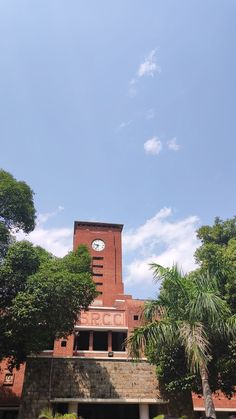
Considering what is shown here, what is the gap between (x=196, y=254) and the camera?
27.3 meters

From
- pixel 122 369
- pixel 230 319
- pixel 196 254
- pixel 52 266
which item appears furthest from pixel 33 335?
pixel 196 254

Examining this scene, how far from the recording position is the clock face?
1603 inches

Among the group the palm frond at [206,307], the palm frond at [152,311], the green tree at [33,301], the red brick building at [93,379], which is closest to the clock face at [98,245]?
the red brick building at [93,379]

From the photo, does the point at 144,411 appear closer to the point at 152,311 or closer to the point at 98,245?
the point at 152,311

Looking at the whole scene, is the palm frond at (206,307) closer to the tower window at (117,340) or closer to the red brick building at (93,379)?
the red brick building at (93,379)

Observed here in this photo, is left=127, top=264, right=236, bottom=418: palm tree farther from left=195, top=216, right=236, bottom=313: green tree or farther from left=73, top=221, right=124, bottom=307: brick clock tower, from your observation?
left=73, top=221, right=124, bottom=307: brick clock tower

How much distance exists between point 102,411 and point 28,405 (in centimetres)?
710

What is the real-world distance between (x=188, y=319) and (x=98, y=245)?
1134 inches

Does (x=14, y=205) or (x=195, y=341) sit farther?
(x=14, y=205)

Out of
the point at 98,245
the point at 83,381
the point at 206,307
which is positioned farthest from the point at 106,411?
the point at 98,245

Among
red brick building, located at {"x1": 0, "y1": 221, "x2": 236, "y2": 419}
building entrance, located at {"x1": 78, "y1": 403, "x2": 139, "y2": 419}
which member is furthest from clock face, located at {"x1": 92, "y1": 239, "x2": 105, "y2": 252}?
building entrance, located at {"x1": 78, "y1": 403, "x2": 139, "y2": 419}

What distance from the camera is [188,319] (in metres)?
12.7

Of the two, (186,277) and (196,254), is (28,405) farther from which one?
(196,254)

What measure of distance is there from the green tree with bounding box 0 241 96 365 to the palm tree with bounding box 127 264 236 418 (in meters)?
6.20
